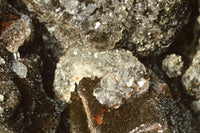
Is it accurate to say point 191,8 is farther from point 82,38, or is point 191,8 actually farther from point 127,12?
point 82,38

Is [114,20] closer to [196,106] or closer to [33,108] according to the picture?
[33,108]

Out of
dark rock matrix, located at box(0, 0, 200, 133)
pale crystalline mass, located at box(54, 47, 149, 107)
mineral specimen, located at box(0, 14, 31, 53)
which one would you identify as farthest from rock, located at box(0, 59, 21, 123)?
pale crystalline mass, located at box(54, 47, 149, 107)

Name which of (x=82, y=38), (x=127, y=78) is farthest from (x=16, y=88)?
(x=127, y=78)

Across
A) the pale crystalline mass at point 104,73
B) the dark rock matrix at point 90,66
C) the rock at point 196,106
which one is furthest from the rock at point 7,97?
the rock at point 196,106

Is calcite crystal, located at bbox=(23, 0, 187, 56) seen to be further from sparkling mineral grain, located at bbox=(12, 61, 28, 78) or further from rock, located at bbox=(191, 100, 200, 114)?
rock, located at bbox=(191, 100, 200, 114)

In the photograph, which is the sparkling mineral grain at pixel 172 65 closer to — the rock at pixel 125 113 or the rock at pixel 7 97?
the rock at pixel 125 113

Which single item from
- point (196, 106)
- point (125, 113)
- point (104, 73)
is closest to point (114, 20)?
point (104, 73)
